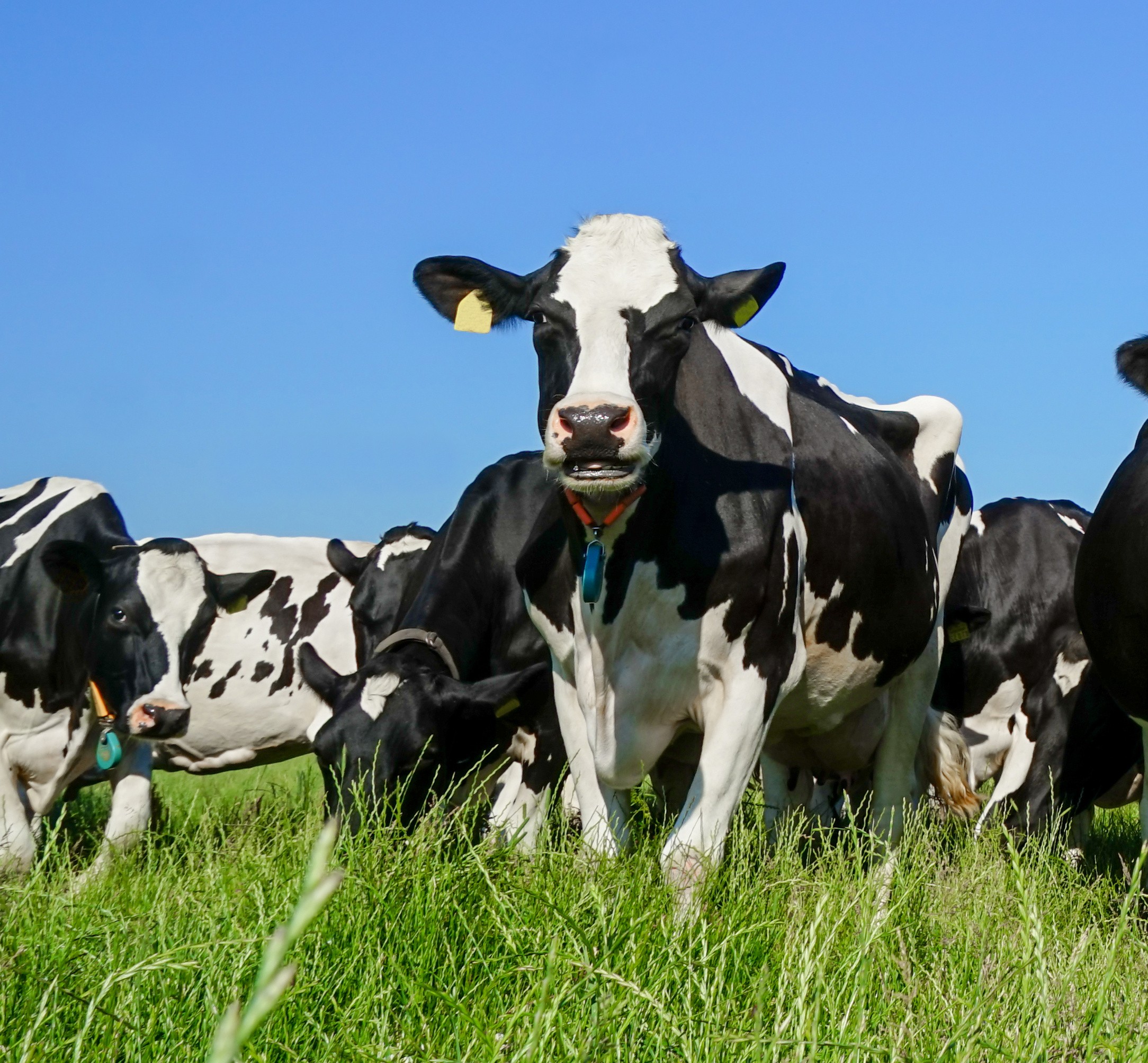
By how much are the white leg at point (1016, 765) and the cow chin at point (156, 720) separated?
185 inches

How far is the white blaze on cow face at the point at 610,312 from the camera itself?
4.40 m

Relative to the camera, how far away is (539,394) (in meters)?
5.18

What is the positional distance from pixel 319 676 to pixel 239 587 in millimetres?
2709

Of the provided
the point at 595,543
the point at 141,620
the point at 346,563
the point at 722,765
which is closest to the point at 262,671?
the point at 346,563

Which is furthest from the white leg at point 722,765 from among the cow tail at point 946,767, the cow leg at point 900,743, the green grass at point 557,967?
the cow tail at point 946,767

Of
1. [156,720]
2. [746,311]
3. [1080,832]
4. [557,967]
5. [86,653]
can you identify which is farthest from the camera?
[1080,832]

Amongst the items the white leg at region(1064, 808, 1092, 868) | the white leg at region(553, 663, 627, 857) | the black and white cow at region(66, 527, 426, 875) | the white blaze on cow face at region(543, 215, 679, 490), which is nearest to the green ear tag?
the black and white cow at region(66, 527, 426, 875)

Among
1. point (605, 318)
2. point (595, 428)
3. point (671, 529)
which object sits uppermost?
point (605, 318)

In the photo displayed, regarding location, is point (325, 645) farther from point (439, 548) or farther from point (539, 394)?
point (539, 394)

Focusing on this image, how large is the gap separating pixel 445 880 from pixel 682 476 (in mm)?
2056

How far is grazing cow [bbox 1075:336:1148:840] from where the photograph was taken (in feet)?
17.8

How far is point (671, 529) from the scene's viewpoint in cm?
519

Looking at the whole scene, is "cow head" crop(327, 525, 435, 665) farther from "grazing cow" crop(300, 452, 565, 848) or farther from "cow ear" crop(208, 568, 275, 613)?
"grazing cow" crop(300, 452, 565, 848)

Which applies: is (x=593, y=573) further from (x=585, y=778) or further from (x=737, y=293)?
(x=737, y=293)
